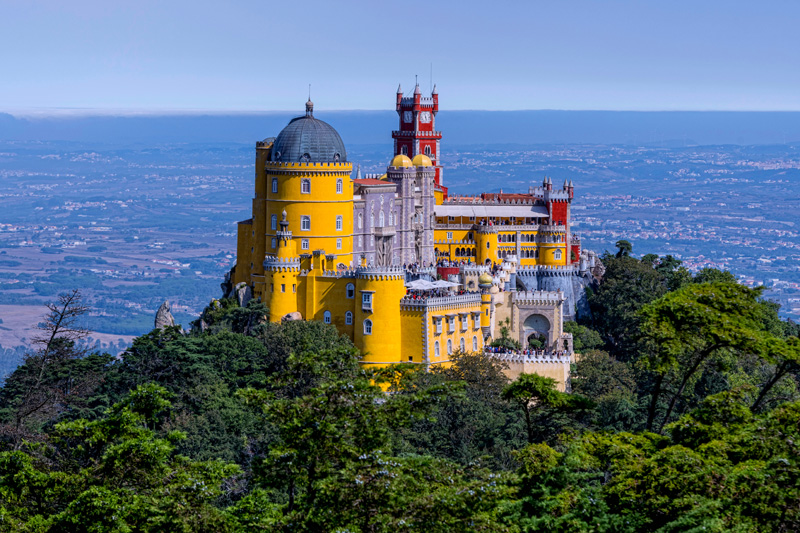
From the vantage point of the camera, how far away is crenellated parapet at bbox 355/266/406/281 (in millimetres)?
83188

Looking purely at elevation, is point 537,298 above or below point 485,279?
below

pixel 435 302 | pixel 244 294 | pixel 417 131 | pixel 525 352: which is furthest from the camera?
pixel 417 131

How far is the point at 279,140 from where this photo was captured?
89938 millimetres

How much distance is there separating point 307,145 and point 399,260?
498 inches

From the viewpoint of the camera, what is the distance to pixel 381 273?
273 ft

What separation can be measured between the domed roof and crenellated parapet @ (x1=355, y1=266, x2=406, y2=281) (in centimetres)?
961

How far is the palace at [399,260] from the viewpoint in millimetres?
83625

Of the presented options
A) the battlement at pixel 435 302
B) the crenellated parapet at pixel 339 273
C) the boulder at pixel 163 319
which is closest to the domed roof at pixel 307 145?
the crenellated parapet at pixel 339 273

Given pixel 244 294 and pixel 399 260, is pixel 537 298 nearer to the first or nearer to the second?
pixel 399 260

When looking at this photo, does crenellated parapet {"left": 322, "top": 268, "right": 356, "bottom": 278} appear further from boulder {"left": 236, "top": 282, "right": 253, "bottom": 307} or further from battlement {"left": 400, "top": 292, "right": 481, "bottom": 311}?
boulder {"left": 236, "top": 282, "right": 253, "bottom": 307}

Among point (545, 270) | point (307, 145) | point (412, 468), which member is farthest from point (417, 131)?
point (412, 468)

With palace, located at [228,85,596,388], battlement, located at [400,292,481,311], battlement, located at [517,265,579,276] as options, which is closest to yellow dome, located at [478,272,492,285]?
palace, located at [228,85,596,388]

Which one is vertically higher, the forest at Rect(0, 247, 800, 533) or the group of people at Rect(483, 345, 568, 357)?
the forest at Rect(0, 247, 800, 533)

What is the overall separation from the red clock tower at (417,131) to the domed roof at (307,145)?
2763 cm
